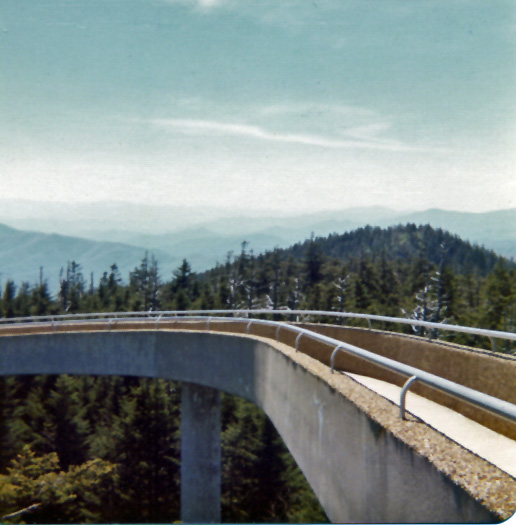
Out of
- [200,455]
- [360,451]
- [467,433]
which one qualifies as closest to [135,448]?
[200,455]

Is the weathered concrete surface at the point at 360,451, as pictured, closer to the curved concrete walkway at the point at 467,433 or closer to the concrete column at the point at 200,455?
the curved concrete walkway at the point at 467,433

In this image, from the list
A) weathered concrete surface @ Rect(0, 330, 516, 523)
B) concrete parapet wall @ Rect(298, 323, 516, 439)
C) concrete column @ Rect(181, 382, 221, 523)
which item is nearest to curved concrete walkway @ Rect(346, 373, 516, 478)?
concrete parapet wall @ Rect(298, 323, 516, 439)

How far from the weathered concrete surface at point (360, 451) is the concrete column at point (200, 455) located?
3008mm

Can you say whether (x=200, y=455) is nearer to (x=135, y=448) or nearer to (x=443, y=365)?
(x=443, y=365)

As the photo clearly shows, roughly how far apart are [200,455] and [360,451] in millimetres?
12057

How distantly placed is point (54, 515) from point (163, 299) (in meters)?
50.8

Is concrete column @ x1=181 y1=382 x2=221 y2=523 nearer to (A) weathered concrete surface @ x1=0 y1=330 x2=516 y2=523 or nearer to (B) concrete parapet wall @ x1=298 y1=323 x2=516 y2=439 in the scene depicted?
(A) weathered concrete surface @ x1=0 y1=330 x2=516 y2=523

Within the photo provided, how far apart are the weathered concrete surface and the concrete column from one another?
3008 millimetres

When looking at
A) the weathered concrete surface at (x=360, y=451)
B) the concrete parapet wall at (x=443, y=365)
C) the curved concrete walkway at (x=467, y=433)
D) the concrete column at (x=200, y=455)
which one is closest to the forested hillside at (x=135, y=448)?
Answer: the concrete column at (x=200, y=455)

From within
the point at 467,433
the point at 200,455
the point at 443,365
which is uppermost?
the point at 443,365

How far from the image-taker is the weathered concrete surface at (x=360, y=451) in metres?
3.38

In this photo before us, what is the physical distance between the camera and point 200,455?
627 inches

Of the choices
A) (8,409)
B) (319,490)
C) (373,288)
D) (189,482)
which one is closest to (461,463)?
(319,490)

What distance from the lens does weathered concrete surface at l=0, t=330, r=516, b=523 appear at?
3.38 m
